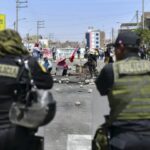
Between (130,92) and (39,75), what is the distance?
0.73m

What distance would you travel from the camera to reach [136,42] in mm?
5184

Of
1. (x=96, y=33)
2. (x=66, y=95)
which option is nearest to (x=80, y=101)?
(x=66, y=95)

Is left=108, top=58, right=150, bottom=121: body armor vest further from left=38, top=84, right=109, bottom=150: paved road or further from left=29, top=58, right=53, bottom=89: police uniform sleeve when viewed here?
left=38, top=84, right=109, bottom=150: paved road

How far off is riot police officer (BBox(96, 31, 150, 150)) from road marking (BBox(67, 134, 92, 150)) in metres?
4.64

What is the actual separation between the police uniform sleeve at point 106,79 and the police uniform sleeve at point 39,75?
0.46 metres

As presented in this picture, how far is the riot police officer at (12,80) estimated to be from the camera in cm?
468

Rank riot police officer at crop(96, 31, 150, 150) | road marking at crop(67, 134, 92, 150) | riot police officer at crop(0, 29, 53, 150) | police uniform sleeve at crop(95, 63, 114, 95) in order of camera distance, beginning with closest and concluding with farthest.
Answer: riot police officer at crop(0, 29, 53, 150), riot police officer at crop(96, 31, 150, 150), police uniform sleeve at crop(95, 63, 114, 95), road marking at crop(67, 134, 92, 150)

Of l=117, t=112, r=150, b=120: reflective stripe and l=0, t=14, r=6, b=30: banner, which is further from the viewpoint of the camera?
l=0, t=14, r=6, b=30: banner

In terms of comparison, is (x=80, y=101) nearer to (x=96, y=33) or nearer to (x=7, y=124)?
(x=7, y=124)

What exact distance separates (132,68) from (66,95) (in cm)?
1585

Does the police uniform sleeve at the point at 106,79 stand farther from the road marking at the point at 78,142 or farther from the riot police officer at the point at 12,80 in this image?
the road marking at the point at 78,142

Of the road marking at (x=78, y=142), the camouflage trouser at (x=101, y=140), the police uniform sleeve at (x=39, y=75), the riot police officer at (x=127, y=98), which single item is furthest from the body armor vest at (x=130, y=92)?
the road marking at (x=78, y=142)

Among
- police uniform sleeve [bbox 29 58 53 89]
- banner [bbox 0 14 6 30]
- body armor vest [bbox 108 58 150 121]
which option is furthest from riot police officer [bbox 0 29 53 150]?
banner [bbox 0 14 6 30]

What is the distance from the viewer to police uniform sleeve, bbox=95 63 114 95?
5.02 m
